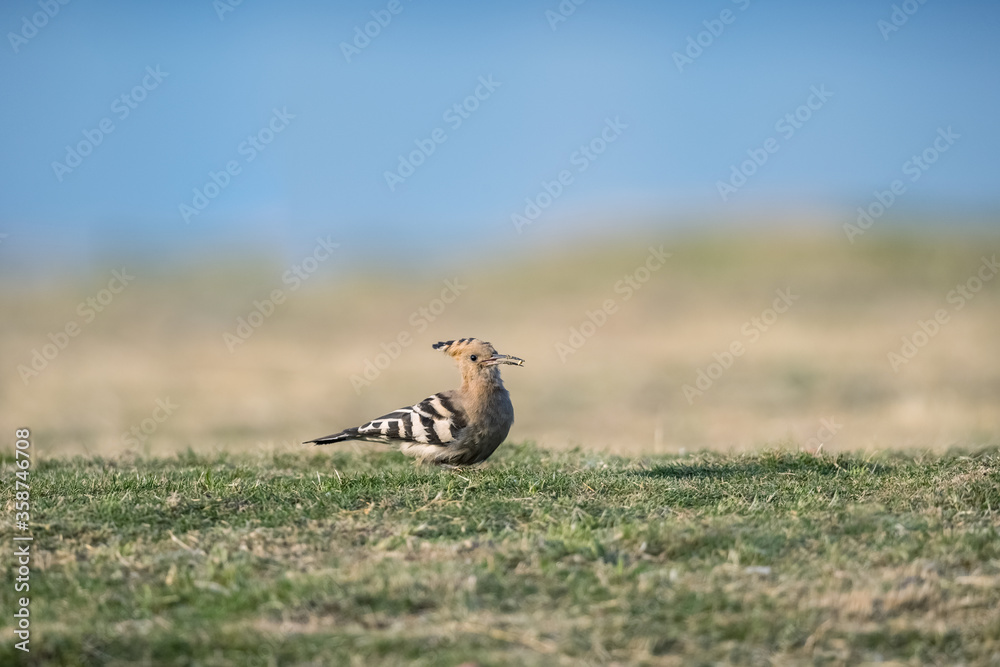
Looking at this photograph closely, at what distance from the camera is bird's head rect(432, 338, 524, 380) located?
1013 centimetres

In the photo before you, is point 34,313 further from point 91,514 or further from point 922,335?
point 91,514

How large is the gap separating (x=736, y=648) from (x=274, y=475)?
5.42 metres

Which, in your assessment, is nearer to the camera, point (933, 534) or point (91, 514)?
point (933, 534)

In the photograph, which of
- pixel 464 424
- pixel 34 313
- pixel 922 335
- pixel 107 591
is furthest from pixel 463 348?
pixel 34 313

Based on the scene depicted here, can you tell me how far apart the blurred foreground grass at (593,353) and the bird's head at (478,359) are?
102 inches

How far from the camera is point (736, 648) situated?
567 cm
